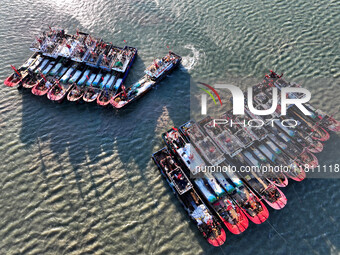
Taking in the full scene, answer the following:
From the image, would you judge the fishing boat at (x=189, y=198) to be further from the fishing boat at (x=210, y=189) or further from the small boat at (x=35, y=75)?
the small boat at (x=35, y=75)

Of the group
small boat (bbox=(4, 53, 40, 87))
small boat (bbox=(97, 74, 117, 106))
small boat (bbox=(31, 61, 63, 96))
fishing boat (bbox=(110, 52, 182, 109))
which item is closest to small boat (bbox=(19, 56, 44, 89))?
small boat (bbox=(4, 53, 40, 87))

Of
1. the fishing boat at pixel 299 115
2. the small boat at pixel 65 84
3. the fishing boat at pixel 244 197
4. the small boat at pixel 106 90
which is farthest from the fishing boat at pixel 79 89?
the fishing boat at pixel 299 115

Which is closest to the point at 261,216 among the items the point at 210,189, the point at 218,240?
the point at 218,240

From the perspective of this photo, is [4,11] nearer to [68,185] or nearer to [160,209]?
[68,185]

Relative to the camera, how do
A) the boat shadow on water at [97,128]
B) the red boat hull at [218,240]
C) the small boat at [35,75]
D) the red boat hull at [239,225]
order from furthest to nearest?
the small boat at [35,75] < the boat shadow on water at [97,128] < the red boat hull at [239,225] < the red boat hull at [218,240]

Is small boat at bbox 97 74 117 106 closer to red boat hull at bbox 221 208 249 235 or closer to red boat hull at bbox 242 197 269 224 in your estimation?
red boat hull at bbox 221 208 249 235

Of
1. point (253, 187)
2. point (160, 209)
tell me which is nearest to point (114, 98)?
point (160, 209)
